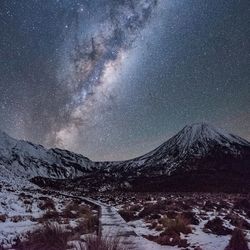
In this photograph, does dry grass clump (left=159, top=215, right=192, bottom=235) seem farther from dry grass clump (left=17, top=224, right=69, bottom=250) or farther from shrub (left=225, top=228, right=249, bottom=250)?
dry grass clump (left=17, top=224, right=69, bottom=250)

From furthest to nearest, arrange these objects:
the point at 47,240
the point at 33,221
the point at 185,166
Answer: the point at 185,166
the point at 33,221
the point at 47,240

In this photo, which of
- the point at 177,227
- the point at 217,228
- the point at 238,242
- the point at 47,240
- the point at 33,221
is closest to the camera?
the point at 47,240

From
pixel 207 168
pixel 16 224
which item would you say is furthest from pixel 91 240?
pixel 207 168

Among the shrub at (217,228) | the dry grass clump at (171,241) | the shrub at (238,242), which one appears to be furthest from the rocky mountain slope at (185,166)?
the shrub at (238,242)

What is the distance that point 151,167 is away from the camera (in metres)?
160

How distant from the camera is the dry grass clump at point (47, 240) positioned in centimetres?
880

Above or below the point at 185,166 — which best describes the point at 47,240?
below

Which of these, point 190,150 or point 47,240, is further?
point 190,150

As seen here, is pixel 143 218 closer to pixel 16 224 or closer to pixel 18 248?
pixel 16 224

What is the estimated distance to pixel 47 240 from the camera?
30.3 feet

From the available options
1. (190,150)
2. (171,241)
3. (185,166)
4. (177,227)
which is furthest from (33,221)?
(190,150)

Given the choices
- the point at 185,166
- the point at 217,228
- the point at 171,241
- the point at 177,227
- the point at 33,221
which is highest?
the point at 185,166

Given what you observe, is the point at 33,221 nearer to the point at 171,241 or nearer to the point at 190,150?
the point at 171,241

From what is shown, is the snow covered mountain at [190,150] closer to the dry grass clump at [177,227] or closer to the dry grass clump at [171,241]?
the dry grass clump at [177,227]
